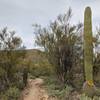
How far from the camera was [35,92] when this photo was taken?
76.2 feet

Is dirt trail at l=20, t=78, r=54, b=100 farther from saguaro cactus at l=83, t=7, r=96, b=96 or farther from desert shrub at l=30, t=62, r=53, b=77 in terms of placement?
saguaro cactus at l=83, t=7, r=96, b=96

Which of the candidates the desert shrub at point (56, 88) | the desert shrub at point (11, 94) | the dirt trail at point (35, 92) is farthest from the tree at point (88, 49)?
the desert shrub at point (11, 94)

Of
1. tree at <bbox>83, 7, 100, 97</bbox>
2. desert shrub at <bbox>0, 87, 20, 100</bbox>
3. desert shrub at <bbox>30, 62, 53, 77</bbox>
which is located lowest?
desert shrub at <bbox>0, 87, 20, 100</bbox>

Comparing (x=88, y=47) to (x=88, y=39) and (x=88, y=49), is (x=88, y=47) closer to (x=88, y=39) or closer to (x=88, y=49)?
(x=88, y=49)

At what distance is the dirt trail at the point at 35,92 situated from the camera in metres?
22.4

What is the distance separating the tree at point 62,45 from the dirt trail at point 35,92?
163 centimetres

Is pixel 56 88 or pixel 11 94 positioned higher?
pixel 56 88

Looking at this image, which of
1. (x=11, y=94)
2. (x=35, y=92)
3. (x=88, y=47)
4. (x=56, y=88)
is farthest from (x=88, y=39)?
(x=11, y=94)

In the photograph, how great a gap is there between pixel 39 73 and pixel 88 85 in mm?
7614

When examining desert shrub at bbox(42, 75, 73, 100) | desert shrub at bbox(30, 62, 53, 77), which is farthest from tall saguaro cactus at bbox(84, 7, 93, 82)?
desert shrub at bbox(30, 62, 53, 77)

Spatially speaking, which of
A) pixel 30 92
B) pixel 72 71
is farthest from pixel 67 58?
pixel 30 92

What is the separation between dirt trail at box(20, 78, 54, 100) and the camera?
2236 centimetres

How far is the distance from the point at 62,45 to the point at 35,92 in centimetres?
383

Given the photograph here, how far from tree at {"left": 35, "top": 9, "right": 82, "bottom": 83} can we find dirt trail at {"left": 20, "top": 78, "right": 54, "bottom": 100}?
1.63m
